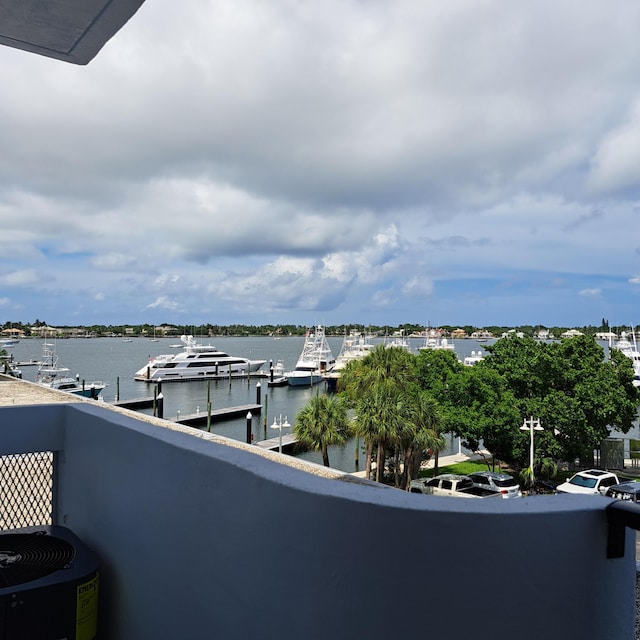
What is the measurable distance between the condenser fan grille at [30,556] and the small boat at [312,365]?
169 ft

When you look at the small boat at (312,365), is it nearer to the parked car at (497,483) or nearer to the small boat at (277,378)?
the small boat at (277,378)

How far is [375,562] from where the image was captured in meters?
1.45

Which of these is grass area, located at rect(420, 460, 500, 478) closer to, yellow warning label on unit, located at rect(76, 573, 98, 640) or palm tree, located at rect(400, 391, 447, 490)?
palm tree, located at rect(400, 391, 447, 490)

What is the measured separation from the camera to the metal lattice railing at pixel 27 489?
10.5 feet

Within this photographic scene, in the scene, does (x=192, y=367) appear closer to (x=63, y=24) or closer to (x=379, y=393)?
(x=379, y=393)

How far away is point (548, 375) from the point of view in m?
22.9

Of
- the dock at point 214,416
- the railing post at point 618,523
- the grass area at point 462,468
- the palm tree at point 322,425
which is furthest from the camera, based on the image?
the dock at point 214,416

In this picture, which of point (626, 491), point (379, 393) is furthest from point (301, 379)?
point (626, 491)

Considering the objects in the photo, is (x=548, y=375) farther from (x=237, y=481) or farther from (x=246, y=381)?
(x=246, y=381)

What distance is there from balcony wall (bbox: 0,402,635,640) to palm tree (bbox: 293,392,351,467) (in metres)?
18.1

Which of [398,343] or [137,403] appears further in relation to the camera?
A: [398,343]

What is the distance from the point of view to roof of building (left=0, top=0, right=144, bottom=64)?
1.95 metres

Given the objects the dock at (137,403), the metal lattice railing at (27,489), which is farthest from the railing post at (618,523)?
the dock at (137,403)

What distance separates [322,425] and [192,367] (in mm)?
38070
